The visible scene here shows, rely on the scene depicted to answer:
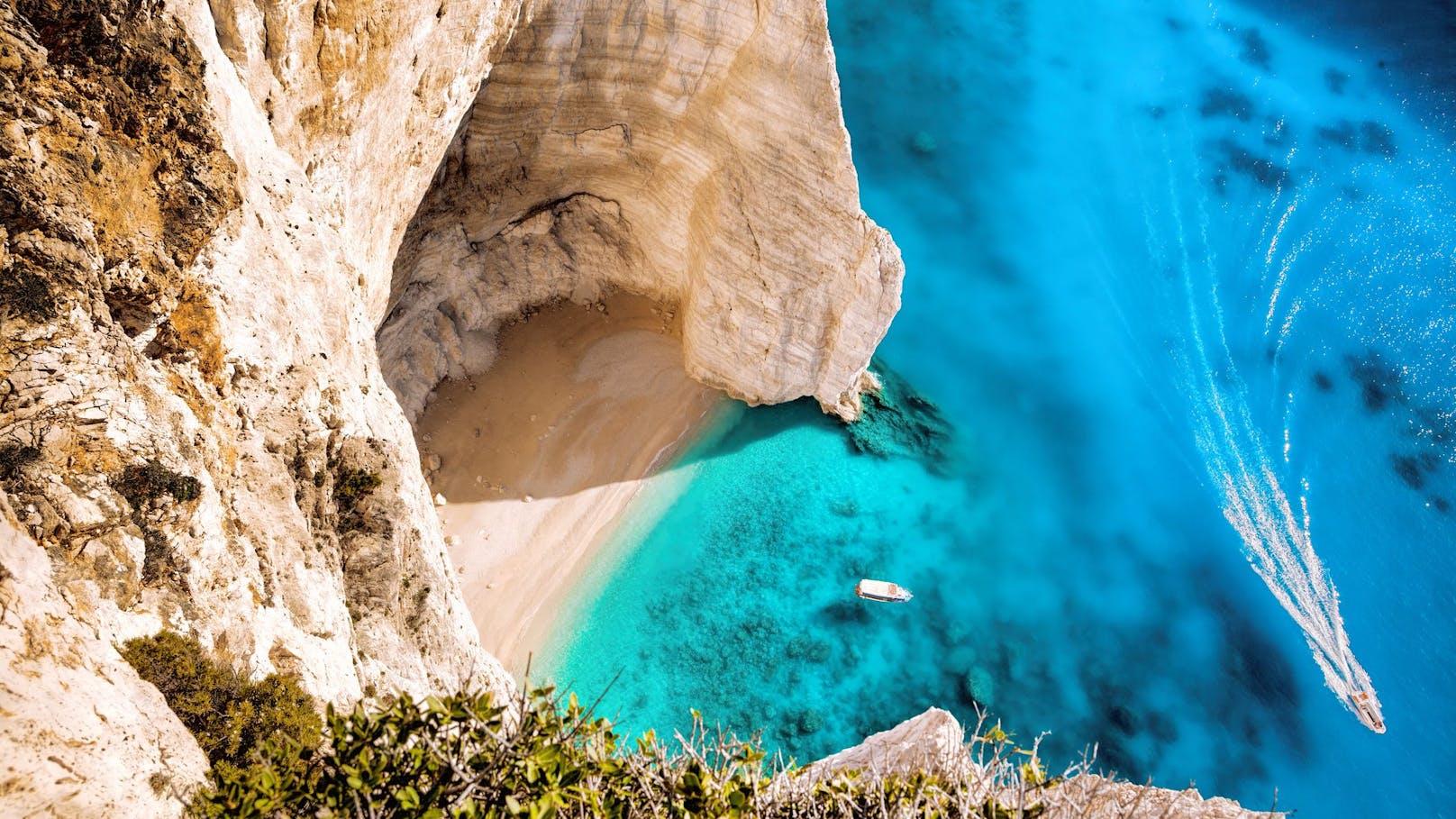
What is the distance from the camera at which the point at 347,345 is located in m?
7.68

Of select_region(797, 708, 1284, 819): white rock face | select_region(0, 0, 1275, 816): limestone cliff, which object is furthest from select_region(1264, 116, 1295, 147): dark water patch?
select_region(797, 708, 1284, 819): white rock face

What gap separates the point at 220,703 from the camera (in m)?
4.89

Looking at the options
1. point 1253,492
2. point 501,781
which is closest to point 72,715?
point 501,781

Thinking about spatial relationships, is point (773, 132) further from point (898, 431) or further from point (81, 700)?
point (81, 700)

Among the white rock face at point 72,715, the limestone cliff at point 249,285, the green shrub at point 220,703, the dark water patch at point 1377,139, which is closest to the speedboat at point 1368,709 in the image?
the limestone cliff at point 249,285

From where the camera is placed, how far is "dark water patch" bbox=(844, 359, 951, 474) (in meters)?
17.4

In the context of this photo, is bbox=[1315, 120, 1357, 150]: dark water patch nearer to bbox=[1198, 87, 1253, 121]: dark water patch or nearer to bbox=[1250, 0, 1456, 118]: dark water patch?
bbox=[1250, 0, 1456, 118]: dark water patch

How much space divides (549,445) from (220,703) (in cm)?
1125

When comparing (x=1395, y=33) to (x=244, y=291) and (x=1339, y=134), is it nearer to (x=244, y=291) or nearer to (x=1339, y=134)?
(x=1339, y=134)

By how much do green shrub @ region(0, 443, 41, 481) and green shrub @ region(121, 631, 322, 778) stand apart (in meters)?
1.09

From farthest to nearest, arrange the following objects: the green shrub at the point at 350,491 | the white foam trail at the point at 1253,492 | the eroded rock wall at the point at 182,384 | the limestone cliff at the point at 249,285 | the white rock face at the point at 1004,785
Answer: the white foam trail at the point at 1253,492 → the green shrub at the point at 350,491 → the white rock face at the point at 1004,785 → the limestone cliff at the point at 249,285 → the eroded rock wall at the point at 182,384

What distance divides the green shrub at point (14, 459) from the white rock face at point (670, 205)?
29.1 feet

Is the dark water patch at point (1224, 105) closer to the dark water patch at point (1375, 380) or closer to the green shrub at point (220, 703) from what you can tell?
the dark water patch at point (1375, 380)

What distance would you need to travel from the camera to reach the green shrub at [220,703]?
4.61 metres
